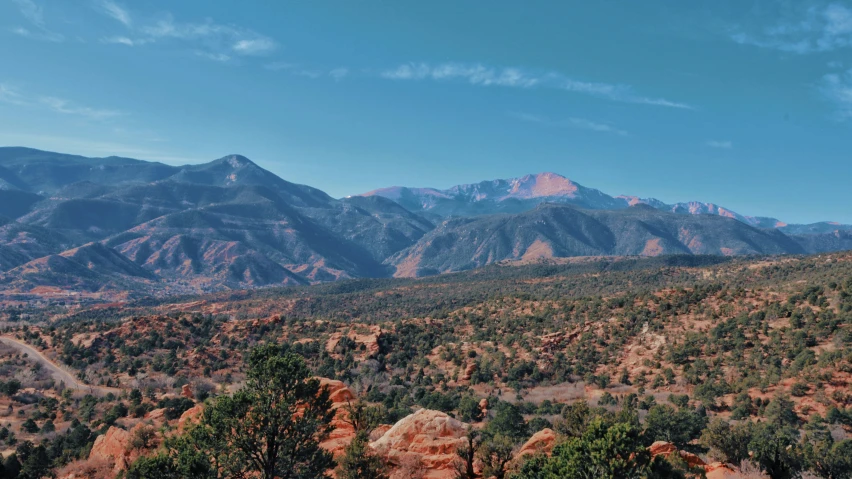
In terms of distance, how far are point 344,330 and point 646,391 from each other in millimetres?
43175

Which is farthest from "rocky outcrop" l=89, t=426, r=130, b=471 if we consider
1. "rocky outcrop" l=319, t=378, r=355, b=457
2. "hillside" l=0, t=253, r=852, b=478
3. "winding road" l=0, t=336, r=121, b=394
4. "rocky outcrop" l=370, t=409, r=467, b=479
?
"winding road" l=0, t=336, r=121, b=394

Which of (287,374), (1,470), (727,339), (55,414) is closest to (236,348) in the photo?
(55,414)

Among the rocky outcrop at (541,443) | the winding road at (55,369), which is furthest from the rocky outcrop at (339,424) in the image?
the winding road at (55,369)

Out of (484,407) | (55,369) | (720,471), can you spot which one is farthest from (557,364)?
(55,369)

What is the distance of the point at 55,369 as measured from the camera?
5738cm

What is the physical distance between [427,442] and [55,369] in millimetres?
56544

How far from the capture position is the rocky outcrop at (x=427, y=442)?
75.7 ft

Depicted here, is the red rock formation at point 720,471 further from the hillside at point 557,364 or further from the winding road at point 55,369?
the winding road at point 55,369

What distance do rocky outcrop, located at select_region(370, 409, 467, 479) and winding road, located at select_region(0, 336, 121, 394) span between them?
128 feet

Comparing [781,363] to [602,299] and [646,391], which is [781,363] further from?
[602,299]

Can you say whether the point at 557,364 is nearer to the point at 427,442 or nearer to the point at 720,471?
the point at 720,471

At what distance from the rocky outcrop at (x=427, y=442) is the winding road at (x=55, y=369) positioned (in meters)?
39.0

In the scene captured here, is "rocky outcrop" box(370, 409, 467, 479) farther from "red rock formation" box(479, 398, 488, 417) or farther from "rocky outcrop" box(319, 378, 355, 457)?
"red rock formation" box(479, 398, 488, 417)

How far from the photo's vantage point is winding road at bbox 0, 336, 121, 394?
49194 mm
